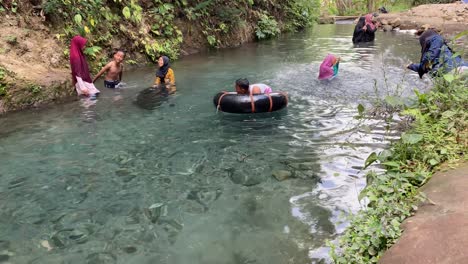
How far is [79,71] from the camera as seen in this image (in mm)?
9414

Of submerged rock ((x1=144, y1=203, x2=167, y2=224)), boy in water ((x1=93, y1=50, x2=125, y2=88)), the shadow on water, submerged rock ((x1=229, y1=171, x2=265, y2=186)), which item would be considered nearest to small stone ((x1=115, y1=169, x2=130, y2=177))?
submerged rock ((x1=144, y1=203, x2=167, y2=224))

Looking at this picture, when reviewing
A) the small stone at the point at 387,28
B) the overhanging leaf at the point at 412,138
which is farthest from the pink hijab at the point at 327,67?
the small stone at the point at 387,28

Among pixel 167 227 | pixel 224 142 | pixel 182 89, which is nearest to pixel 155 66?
pixel 182 89

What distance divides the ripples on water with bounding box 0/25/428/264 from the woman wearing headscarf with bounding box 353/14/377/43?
8.45 meters

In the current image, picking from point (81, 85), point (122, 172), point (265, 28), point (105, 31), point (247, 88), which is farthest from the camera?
point (265, 28)

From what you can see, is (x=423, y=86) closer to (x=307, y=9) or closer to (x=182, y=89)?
(x=182, y=89)

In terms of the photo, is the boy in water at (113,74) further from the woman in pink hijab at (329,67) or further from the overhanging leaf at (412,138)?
the overhanging leaf at (412,138)

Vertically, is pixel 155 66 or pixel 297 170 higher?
pixel 155 66

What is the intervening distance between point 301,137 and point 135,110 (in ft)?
12.8

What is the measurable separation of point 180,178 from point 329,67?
6.45 m

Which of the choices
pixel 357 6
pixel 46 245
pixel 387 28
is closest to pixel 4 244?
pixel 46 245

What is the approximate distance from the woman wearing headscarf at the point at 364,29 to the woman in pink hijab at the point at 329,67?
8.07 metres

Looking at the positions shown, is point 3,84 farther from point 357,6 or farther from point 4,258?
point 357,6

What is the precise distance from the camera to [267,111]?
26.1ft
